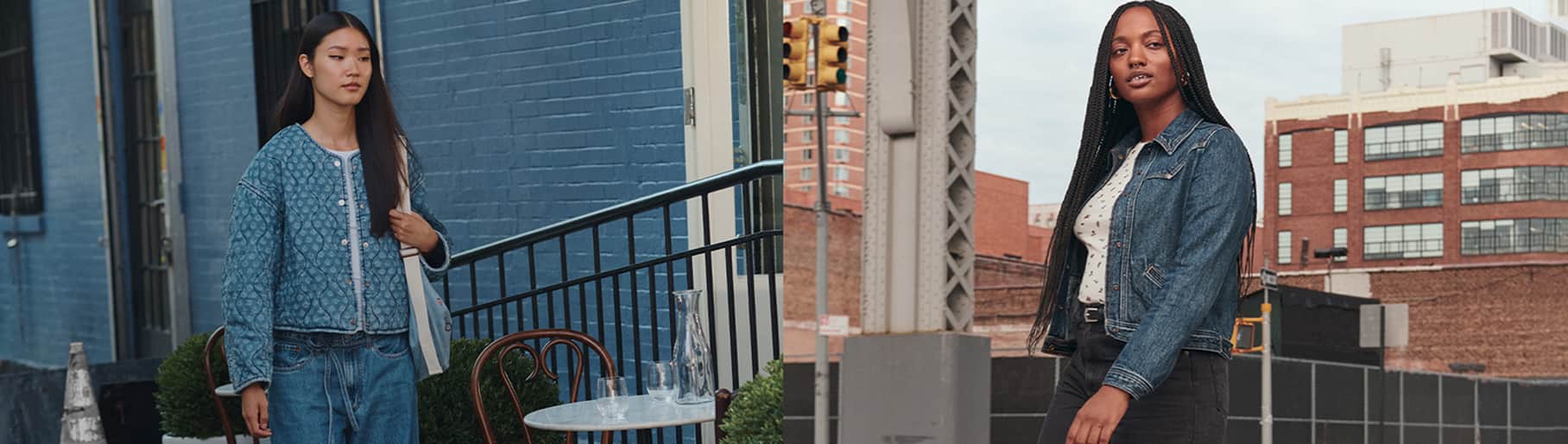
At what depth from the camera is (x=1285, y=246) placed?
3107 millimetres

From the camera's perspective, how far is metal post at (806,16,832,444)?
3.94 metres

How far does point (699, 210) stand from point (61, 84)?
5.26m

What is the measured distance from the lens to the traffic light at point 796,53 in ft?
12.9

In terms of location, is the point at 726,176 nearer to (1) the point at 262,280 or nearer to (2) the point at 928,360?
(2) the point at 928,360

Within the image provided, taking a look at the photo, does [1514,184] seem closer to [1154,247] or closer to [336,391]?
[1154,247]

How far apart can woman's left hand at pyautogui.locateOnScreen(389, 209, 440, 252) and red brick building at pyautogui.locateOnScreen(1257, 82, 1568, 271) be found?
208 cm

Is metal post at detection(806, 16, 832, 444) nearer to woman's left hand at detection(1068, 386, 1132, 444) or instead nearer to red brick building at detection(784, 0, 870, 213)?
red brick building at detection(784, 0, 870, 213)

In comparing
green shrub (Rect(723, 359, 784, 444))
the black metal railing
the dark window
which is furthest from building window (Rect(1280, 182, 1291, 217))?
the dark window

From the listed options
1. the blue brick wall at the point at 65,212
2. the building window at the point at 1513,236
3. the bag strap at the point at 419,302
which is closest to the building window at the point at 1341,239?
the building window at the point at 1513,236

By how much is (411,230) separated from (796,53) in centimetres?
110

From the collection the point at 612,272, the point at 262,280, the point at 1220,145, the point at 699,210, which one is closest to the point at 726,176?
the point at 699,210

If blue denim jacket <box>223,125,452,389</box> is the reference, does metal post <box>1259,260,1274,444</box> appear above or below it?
below

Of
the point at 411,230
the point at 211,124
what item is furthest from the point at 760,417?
the point at 211,124

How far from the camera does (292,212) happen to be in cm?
370
